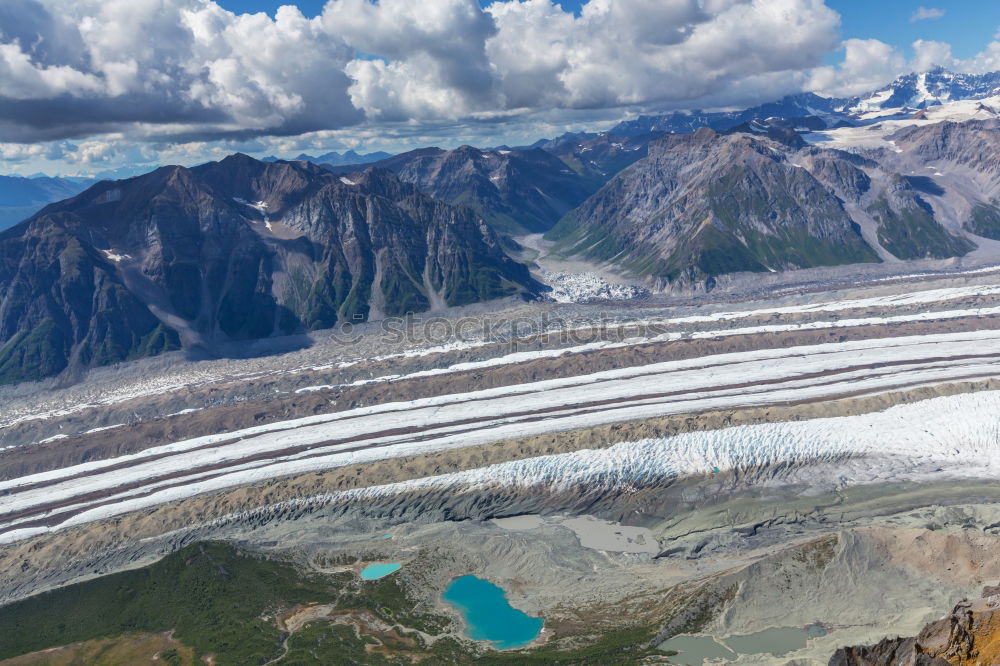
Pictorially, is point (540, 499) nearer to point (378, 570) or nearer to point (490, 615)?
point (490, 615)

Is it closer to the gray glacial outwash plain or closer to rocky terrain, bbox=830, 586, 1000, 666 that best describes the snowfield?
the gray glacial outwash plain

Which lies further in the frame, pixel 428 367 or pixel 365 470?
pixel 428 367

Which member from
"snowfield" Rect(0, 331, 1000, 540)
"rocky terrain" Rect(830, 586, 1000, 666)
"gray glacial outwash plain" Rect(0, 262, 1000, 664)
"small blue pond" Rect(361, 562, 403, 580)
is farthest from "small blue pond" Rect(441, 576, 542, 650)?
"snowfield" Rect(0, 331, 1000, 540)

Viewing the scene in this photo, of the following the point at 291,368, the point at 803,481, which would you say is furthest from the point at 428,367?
the point at 803,481

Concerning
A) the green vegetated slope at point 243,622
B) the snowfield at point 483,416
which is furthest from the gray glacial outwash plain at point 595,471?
the green vegetated slope at point 243,622

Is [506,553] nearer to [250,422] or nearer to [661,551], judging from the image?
[661,551]
